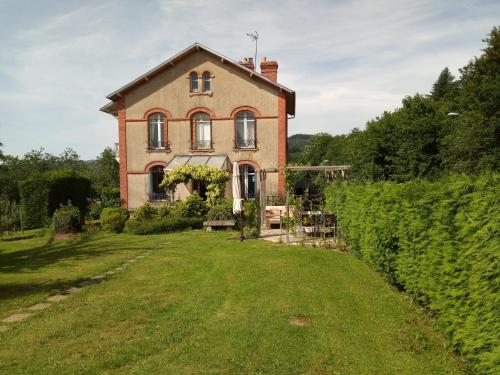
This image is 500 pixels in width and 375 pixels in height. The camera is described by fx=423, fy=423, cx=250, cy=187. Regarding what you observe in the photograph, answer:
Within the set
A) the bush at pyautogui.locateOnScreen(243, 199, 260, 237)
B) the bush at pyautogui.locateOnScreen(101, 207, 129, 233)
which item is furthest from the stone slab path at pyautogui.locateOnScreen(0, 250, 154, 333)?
the bush at pyautogui.locateOnScreen(101, 207, 129, 233)

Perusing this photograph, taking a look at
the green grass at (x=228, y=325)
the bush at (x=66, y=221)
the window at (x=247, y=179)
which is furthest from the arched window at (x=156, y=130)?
the green grass at (x=228, y=325)

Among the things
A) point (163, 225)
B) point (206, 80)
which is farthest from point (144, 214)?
point (206, 80)

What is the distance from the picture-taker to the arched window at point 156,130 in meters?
25.6

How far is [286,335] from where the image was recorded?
5.75m

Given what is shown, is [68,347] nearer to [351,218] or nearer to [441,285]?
[441,285]

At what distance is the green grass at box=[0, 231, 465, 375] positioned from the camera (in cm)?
493

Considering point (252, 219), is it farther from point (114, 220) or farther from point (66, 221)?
point (66, 221)

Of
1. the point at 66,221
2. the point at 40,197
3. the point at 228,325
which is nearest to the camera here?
the point at 228,325

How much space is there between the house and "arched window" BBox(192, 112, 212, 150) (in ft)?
0.20

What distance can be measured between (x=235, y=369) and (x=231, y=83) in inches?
858

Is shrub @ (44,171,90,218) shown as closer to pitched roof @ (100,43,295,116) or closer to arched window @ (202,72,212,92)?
pitched roof @ (100,43,295,116)

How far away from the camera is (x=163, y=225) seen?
59.2 ft

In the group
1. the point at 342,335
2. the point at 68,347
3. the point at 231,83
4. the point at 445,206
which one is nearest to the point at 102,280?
the point at 68,347

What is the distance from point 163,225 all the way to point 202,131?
8973 mm
